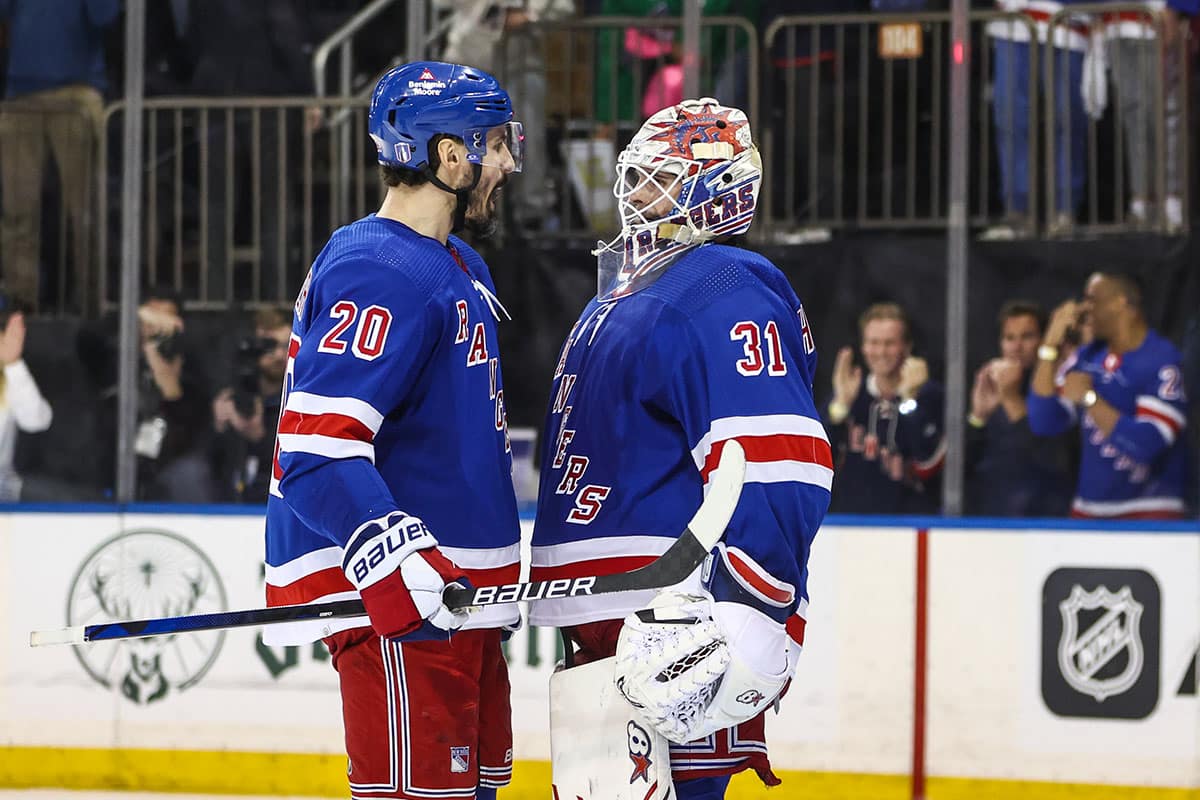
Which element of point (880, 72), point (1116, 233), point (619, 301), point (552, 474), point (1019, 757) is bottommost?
point (1019, 757)

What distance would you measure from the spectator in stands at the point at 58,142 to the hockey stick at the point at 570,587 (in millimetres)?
2929

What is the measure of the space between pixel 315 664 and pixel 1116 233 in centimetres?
242

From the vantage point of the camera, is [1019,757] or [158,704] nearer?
[1019,757]

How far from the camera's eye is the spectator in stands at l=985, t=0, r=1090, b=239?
4984 millimetres

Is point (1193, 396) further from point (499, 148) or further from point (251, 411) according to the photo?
point (499, 148)

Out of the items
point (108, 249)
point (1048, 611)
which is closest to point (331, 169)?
point (108, 249)

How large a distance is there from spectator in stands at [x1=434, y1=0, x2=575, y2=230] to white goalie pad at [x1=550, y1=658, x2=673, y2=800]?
3.00 meters

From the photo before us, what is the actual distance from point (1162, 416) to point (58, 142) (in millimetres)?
3114

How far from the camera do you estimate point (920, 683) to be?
4.27m

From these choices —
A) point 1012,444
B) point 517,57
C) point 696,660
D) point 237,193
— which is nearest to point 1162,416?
point 1012,444

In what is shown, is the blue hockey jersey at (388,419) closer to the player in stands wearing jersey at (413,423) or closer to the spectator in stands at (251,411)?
the player in stands wearing jersey at (413,423)

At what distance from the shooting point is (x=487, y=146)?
2.20 metres

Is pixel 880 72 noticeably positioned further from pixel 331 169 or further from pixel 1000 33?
pixel 331 169

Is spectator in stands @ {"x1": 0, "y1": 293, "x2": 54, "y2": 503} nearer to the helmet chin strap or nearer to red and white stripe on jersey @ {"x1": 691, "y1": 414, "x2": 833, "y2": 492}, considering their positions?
the helmet chin strap
